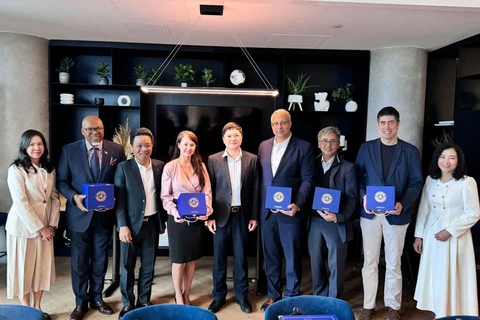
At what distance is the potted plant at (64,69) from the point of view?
4.62 m

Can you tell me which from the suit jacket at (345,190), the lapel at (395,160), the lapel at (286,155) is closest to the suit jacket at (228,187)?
the lapel at (286,155)

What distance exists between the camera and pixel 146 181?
293 cm

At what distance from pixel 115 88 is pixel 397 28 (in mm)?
3601

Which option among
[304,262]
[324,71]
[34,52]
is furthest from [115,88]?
[304,262]

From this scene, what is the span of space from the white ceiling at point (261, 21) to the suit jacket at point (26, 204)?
1.57 metres

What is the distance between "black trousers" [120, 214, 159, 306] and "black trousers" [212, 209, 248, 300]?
54 centimetres

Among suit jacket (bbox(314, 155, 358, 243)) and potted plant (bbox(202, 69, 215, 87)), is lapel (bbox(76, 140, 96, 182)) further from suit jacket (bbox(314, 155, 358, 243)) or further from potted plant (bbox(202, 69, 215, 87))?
potted plant (bbox(202, 69, 215, 87))

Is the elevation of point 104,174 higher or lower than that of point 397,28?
lower

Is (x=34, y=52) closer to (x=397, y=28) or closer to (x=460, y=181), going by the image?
(x=397, y=28)

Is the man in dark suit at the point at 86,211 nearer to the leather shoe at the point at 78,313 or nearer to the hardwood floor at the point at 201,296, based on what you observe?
the leather shoe at the point at 78,313

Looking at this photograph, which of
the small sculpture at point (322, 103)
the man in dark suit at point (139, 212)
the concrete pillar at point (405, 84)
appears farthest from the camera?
the small sculpture at point (322, 103)

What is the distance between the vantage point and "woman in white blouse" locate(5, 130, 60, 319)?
2.75 meters

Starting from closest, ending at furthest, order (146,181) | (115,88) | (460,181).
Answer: (460,181) < (146,181) < (115,88)

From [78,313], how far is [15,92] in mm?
2799
